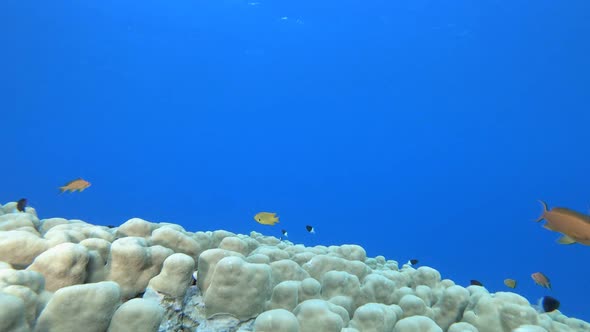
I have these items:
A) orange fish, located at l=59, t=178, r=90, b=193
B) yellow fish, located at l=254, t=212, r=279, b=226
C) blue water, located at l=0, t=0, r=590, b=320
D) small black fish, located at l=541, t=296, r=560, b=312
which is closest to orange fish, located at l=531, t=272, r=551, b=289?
small black fish, located at l=541, t=296, r=560, b=312

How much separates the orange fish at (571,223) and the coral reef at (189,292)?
2.91ft

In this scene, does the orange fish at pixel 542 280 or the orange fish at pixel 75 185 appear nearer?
the orange fish at pixel 542 280

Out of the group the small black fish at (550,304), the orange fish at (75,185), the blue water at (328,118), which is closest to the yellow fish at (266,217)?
the orange fish at (75,185)

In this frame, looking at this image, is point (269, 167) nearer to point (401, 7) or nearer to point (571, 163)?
point (401, 7)

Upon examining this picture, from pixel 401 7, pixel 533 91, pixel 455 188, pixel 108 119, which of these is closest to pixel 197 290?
pixel 401 7

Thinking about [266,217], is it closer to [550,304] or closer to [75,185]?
[75,185]

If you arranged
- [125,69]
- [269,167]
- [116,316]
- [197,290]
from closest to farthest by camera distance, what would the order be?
[116,316] → [197,290] → [125,69] → [269,167]

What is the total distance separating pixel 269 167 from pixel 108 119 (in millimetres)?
43305

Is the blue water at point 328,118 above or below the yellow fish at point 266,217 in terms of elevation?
above

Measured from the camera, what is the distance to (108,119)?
257 ft

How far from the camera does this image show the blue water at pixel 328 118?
2228 inches

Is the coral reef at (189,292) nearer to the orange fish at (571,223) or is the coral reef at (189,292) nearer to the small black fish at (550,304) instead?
the orange fish at (571,223)

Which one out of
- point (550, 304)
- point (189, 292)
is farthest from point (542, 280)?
point (189, 292)

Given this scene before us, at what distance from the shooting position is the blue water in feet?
186
